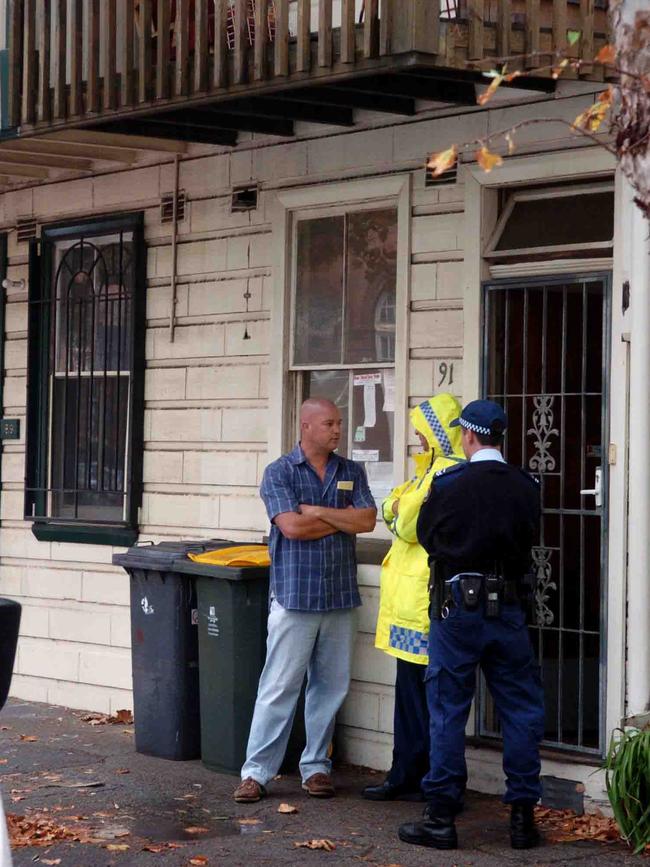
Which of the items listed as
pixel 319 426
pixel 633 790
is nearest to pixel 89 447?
pixel 319 426

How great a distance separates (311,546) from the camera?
8.03 metres

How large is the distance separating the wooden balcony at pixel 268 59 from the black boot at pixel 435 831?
3349mm

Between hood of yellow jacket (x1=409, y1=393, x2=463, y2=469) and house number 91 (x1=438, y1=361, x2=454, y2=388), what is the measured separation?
0.86 m

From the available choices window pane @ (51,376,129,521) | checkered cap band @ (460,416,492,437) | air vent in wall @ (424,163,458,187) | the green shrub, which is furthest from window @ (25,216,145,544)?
the green shrub

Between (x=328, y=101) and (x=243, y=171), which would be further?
(x=243, y=171)

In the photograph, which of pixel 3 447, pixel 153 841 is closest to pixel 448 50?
pixel 153 841

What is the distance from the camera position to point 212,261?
10.1 m

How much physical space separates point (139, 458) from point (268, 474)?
2.56 m

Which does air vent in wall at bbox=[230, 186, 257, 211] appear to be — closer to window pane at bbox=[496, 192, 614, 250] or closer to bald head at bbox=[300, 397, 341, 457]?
window pane at bbox=[496, 192, 614, 250]

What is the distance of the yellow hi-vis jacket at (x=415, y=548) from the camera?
297 inches

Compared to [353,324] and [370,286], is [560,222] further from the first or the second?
[353,324]

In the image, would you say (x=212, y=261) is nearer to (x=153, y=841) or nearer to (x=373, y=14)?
(x=373, y=14)

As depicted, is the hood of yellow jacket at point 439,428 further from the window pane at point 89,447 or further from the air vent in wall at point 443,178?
the window pane at point 89,447

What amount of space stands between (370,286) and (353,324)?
257 mm
